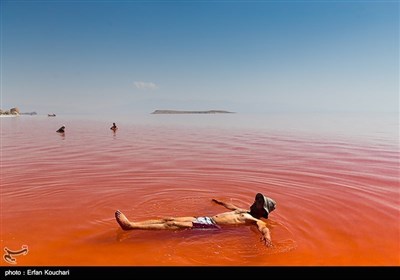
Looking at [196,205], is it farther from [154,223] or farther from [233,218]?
[154,223]

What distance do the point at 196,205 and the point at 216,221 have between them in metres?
1.99

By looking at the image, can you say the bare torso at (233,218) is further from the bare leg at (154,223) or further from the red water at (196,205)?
the bare leg at (154,223)

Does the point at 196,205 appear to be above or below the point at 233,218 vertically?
below

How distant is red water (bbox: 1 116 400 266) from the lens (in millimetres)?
6125

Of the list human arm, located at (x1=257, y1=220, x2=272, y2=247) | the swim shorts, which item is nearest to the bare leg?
the swim shorts

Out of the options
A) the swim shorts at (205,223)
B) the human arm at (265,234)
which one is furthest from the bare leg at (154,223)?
the human arm at (265,234)

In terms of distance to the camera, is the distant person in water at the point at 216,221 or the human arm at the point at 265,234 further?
the distant person in water at the point at 216,221

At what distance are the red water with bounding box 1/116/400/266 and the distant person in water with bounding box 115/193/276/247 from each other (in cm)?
19

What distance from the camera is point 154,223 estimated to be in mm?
6805

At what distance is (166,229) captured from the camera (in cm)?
680

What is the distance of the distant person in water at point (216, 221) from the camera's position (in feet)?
21.9

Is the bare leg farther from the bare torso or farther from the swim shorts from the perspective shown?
the bare torso

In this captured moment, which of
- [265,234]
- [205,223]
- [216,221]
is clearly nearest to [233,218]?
[216,221]
